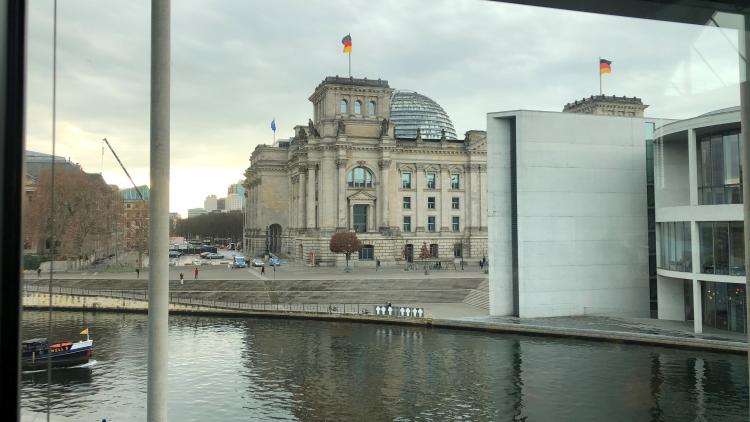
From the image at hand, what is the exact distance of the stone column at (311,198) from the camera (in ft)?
216

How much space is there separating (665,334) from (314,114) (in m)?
52.1

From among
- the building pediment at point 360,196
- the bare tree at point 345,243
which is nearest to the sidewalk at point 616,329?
the bare tree at point 345,243

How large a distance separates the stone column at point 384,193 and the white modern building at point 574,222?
30.2 meters

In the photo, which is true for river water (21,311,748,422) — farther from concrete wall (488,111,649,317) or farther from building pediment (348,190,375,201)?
building pediment (348,190,375,201)

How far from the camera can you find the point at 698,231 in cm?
2984

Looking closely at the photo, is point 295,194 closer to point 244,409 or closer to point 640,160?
point 640,160

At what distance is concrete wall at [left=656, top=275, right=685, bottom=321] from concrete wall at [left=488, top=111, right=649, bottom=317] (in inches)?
82.4

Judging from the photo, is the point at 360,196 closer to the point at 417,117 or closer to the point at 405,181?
the point at 405,181

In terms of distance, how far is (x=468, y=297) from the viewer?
43312mm

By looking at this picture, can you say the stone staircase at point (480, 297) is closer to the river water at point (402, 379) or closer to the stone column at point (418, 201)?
the river water at point (402, 379)

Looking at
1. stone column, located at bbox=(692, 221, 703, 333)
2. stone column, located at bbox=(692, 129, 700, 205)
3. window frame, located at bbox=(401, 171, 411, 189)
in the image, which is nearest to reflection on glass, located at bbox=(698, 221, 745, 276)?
stone column, located at bbox=(692, 221, 703, 333)

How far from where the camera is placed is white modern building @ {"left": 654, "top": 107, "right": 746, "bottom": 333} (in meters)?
26.7

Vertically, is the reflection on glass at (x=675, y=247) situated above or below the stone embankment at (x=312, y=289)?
above

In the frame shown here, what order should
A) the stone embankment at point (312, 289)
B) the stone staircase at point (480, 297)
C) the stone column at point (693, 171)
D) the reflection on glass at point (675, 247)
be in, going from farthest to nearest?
the stone embankment at point (312, 289) < the stone staircase at point (480, 297) < the reflection on glass at point (675, 247) < the stone column at point (693, 171)
